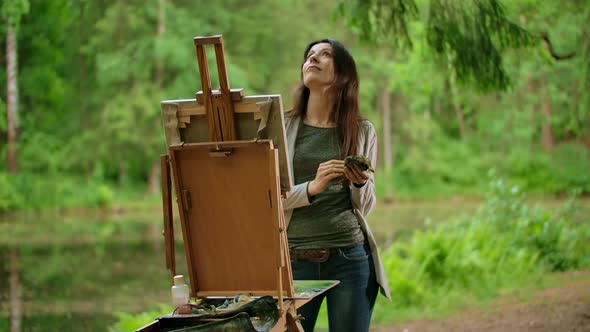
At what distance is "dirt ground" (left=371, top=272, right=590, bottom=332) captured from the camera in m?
6.31

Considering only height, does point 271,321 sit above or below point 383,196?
above

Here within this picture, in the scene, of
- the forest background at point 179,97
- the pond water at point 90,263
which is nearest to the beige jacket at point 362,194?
the pond water at point 90,263

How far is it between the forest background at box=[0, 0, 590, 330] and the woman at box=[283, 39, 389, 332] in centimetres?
252

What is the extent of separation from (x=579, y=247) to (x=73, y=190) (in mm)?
18961

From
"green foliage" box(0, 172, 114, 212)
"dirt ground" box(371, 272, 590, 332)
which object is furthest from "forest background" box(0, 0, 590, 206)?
"dirt ground" box(371, 272, 590, 332)

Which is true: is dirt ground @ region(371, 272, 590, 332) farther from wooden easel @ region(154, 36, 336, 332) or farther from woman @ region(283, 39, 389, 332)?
wooden easel @ region(154, 36, 336, 332)

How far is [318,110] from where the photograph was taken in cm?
327

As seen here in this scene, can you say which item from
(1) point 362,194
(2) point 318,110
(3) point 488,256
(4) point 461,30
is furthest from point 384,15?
(3) point 488,256

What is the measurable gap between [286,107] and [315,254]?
1810 centimetres

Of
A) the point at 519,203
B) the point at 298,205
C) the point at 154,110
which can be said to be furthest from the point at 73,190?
the point at 298,205

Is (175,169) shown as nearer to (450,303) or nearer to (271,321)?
(271,321)

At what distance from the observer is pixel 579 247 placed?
9.76 meters

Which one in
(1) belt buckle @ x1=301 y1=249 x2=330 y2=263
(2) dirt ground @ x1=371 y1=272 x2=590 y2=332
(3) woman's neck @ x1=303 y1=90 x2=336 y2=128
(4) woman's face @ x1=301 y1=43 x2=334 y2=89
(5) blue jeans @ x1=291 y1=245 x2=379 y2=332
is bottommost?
(2) dirt ground @ x1=371 y1=272 x2=590 y2=332

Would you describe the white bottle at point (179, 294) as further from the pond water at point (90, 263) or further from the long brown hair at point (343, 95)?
the pond water at point (90, 263)
